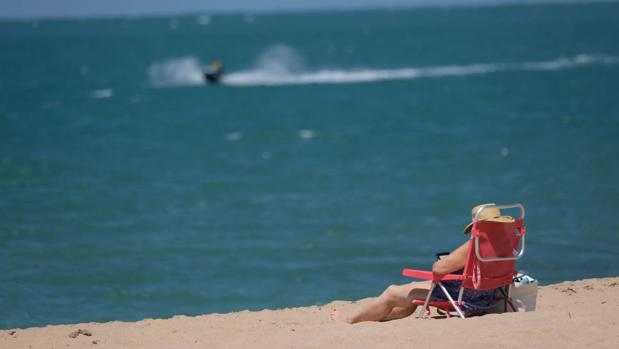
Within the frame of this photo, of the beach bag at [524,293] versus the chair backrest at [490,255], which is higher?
the chair backrest at [490,255]

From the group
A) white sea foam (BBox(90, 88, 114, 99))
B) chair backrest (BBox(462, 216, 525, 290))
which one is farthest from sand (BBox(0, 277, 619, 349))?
white sea foam (BBox(90, 88, 114, 99))

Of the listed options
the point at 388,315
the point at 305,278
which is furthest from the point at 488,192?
the point at 388,315

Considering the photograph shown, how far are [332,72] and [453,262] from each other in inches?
2234

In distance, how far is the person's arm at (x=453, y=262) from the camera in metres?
7.65

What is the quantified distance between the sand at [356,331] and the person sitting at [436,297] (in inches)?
7.1

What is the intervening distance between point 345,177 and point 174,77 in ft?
134

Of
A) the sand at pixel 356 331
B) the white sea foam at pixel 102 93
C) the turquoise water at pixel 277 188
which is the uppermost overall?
the white sea foam at pixel 102 93

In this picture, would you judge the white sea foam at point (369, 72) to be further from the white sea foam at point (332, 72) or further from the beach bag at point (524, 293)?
the beach bag at point (524, 293)

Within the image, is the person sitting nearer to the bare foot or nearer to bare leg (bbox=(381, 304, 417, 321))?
bare leg (bbox=(381, 304, 417, 321))

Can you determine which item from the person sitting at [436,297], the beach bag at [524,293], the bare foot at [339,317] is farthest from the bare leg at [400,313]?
the beach bag at [524,293]

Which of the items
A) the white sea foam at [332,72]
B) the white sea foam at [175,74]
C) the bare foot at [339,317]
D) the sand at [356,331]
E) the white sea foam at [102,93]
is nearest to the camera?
the sand at [356,331]

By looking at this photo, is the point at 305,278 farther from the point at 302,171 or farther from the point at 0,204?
the point at 302,171

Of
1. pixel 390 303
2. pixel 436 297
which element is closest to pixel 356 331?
pixel 390 303

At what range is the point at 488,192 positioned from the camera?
749 inches
